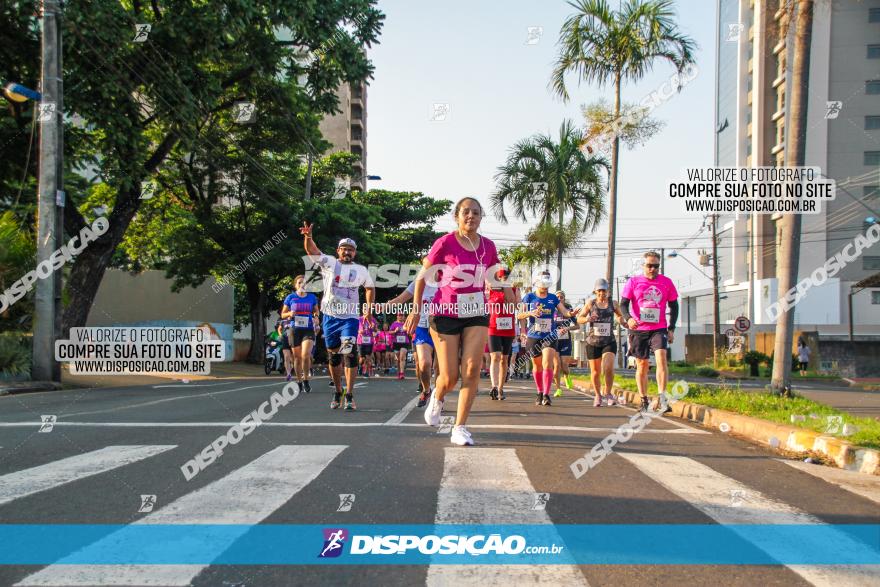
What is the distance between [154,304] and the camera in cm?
3444

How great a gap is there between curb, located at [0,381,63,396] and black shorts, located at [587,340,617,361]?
10.4 m

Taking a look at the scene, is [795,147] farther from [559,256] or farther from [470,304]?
[559,256]

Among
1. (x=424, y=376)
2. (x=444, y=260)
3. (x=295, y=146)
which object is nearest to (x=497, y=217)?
(x=295, y=146)

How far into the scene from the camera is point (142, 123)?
1912 centimetres

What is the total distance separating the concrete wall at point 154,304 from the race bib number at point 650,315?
23.5 m

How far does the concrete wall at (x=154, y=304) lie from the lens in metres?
32.3

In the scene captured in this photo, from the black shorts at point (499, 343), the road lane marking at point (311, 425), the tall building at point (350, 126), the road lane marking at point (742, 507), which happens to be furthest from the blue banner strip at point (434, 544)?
the tall building at point (350, 126)

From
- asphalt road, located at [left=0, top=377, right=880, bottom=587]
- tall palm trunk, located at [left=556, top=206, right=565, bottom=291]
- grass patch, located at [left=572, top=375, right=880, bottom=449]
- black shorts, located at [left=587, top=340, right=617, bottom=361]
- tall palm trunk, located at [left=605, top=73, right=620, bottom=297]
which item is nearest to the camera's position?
asphalt road, located at [left=0, top=377, right=880, bottom=587]

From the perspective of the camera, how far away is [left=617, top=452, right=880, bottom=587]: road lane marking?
3.21m

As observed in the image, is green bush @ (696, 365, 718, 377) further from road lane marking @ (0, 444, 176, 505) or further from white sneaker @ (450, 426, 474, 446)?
road lane marking @ (0, 444, 176, 505)

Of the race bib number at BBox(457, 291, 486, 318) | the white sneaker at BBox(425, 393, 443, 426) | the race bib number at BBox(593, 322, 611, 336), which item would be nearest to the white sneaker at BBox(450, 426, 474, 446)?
the white sneaker at BBox(425, 393, 443, 426)

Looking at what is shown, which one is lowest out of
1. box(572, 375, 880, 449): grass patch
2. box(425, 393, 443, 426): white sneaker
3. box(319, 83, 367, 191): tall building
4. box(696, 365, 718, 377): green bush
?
box(696, 365, 718, 377): green bush

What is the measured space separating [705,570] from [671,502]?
50.8 inches

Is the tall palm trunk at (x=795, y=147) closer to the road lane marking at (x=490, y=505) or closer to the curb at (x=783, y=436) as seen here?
the curb at (x=783, y=436)
